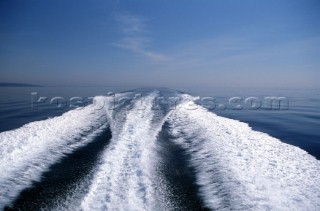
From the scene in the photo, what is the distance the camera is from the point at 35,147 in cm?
695

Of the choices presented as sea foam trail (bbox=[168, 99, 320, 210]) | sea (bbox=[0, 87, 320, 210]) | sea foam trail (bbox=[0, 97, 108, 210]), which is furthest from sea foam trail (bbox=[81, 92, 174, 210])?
sea foam trail (bbox=[0, 97, 108, 210])

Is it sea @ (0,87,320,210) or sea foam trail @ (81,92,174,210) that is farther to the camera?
sea @ (0,87,320,210)

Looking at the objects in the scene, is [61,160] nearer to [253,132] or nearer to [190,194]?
[190,194]

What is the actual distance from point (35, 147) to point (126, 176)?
3408mm

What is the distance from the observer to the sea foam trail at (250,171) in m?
4.41

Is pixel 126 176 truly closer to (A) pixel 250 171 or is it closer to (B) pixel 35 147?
(A) pixel 250 171

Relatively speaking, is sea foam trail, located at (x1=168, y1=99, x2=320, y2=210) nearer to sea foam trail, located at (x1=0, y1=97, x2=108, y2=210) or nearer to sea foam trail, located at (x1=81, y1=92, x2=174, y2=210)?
sea foam trail, located at (x1=81, y1=92, x2=174, y2=210)

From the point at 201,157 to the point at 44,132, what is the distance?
5717 millimetres

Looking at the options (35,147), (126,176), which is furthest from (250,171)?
(35,147)

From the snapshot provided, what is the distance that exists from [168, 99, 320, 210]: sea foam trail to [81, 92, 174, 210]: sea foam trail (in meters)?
1.10

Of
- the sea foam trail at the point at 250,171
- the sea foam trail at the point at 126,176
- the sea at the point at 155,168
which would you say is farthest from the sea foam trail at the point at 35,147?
the sea foam trail at the point at 250,171

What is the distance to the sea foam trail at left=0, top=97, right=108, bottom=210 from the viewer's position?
495cm

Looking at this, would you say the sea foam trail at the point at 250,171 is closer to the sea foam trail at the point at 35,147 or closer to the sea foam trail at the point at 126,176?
the sea foam trail at the point at 126,176

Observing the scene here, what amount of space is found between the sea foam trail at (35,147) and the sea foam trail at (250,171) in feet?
11.7
